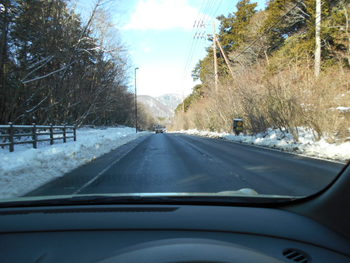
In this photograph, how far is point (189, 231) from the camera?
227cm

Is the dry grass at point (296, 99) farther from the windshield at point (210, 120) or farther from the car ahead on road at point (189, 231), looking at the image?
the car ahead on road at point (189, 231)

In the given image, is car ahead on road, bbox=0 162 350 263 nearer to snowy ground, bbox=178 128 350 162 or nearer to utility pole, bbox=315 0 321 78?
snowy ground, bbox=178 128 350 162

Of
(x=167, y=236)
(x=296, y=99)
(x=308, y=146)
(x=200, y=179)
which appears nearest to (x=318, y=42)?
(x=296, y=99)

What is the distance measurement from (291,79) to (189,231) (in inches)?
734

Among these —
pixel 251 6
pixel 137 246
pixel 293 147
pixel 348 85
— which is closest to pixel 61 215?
pixel 137 246

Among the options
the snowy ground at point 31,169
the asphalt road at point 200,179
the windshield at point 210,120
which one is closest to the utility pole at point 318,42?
the windshield at point 210,120

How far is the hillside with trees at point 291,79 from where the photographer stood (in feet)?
53.0

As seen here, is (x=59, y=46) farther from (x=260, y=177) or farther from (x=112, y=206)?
(x=112, y=206)

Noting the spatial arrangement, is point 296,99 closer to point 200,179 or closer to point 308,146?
point 308,146

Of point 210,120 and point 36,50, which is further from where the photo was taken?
point 210,120

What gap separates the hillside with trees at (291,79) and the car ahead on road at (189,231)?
14.2m

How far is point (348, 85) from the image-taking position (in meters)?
16.0

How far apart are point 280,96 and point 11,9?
648 inches

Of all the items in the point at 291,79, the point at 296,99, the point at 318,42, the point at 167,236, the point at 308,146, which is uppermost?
the point at 318,42
